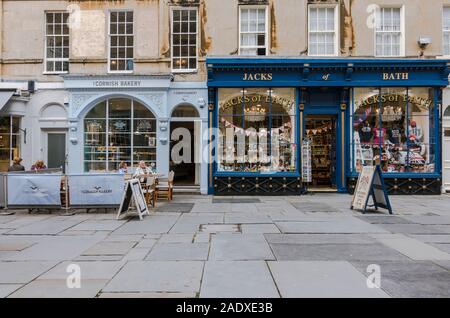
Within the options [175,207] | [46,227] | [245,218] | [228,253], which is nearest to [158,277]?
[228,253]

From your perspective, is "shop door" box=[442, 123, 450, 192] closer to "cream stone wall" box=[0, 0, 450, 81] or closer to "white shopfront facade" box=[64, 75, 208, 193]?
"cream stone wall" box=[0, 0, 450, 81]

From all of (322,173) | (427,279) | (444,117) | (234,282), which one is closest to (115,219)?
(234,282)

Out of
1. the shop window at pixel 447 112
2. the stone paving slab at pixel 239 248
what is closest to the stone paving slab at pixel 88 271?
the stone paving slab at pixel 239 248

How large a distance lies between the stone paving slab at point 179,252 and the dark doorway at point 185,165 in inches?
391

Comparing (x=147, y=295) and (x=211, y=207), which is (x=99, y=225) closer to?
(x=211, y=207)

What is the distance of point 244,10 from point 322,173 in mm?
7425

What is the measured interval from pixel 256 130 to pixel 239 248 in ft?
32.4

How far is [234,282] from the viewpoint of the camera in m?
5.66

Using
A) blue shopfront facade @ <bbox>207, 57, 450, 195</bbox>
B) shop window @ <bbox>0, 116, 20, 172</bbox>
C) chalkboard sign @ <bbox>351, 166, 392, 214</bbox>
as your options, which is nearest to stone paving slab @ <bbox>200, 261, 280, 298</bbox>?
chalkboard sign @ <bbox>351, 166, 392, 214</bbox>

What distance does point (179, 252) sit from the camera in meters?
7.46

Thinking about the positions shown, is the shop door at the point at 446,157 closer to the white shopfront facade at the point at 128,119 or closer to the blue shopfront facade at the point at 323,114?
the blue shopfront facade at the point at 323,114

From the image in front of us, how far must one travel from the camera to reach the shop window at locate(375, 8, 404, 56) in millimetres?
17422

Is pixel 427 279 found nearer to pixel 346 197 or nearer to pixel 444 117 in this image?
pixel 346 197

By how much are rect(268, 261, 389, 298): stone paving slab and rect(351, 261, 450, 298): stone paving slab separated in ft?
0.77
